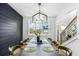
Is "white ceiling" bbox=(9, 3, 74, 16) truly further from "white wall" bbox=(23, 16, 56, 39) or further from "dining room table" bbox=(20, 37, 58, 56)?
"dining room table" bbox=(20, 37, 58, 56)

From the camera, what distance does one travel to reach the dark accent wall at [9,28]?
95 cm

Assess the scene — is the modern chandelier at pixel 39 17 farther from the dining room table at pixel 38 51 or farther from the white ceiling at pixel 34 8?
the dining room table at pixel 38 51

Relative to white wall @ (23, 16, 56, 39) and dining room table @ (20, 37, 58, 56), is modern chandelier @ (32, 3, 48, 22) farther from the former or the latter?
dining room table @ (20, 37, 58, 56)

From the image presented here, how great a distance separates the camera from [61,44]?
3.18ft

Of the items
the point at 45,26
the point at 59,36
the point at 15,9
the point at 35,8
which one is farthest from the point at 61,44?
the point at 15,9

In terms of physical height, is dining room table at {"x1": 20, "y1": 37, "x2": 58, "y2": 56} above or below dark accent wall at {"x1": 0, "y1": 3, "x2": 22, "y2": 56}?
below

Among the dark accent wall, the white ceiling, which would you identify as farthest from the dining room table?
the white ceiling

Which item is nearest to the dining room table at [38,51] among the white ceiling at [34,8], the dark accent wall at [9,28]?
the dark accent wall at [9,28]

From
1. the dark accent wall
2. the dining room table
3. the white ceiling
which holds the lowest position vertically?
the dining room table

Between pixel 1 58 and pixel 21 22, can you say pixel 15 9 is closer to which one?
pixel 21 22

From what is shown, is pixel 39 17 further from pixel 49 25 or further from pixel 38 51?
pixel 38 51

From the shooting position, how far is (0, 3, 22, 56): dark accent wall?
37.3 inches

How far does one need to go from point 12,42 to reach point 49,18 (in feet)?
1.15

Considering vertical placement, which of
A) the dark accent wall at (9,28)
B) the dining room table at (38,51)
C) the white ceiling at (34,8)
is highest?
the white ceiling at (34,8)
